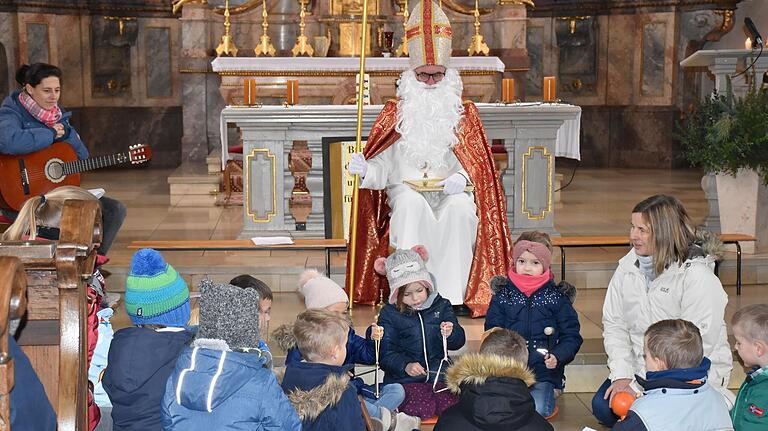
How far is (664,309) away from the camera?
514 centimetres

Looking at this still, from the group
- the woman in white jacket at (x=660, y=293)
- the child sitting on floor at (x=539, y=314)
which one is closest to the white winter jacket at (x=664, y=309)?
the woman in white jacket at (x=660, y=293)

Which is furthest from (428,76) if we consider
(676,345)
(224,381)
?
(224,381)

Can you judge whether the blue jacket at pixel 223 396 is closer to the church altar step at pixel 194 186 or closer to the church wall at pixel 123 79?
the church altar step at pixel 194 186

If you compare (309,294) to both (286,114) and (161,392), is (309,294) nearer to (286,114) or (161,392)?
(161,392)

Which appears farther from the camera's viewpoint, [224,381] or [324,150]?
[324,150]

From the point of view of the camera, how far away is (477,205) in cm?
699

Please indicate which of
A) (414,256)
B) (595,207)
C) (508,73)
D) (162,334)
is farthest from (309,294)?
(508,73)

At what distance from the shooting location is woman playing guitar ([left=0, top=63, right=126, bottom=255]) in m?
7.06

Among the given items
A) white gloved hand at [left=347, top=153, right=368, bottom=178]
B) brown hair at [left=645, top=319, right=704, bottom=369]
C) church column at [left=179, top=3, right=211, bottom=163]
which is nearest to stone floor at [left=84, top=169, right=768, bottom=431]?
church column at [left=179, top=3, right=211, bottom=163]

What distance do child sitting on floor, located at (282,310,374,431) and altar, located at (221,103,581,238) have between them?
188 inches

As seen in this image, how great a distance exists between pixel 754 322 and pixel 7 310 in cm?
295

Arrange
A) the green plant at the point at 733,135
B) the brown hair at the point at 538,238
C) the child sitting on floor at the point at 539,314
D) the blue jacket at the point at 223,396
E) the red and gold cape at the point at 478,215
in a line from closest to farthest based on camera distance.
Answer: the blue jacket at the point at 223,396 → the child sitting on floor at the point at 539,314 → the brown hair at the point at 538,238 → the red and gold cape at the point at 478,215 → the green plant at the point at 733,135

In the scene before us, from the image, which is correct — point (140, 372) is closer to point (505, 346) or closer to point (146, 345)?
point (146, 345)

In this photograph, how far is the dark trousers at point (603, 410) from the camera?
5262mm
